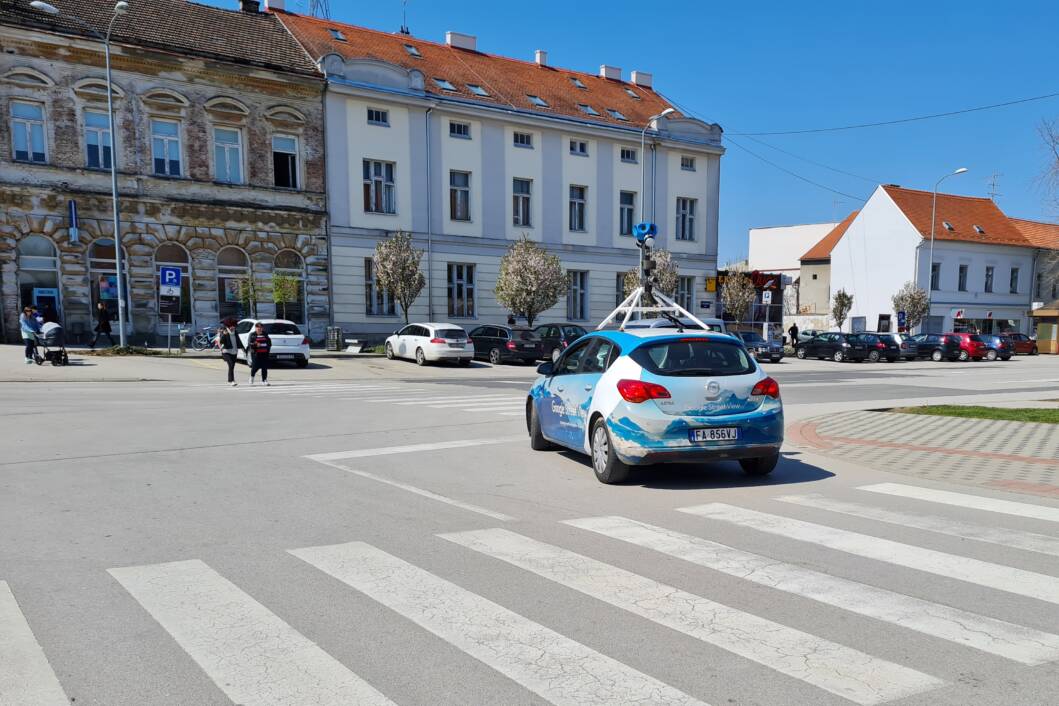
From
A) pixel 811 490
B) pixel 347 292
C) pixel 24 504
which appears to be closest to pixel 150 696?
pixel 24 504

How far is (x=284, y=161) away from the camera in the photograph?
3291 cm

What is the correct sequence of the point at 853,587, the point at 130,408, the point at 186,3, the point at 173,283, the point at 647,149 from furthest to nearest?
the point at 647,149 → the point at 186,3 → the point at 173,283 → the point at 130,408 → the point at 853,587

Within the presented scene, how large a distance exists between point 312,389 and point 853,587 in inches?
647

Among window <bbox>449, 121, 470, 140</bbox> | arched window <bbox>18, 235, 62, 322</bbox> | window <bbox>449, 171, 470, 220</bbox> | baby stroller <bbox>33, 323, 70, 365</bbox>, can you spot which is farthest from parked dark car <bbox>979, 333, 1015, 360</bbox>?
arched window <bbox>18, 235, 62, 322</bbox>

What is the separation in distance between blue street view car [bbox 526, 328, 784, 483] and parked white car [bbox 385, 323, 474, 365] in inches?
776

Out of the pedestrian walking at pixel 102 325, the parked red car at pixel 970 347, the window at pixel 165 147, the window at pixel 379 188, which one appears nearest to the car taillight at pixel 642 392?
the pedestrian walking at pixel 102 325

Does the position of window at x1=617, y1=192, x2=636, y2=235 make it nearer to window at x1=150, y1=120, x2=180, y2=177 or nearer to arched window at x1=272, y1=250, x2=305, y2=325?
arched window at x1=272, y1=250, x2=305, y2=325

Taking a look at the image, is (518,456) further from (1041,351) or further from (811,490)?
(1041,351)

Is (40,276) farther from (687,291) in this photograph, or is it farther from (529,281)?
(687,291)

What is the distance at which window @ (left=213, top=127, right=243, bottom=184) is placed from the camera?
3150cm

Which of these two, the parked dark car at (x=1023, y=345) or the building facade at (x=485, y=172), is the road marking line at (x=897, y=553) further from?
the parked dark car at (x=1023, y=345)

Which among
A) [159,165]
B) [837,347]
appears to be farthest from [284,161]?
[837,347]

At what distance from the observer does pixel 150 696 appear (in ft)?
11.1

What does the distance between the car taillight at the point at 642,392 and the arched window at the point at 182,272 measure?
1061 inches
